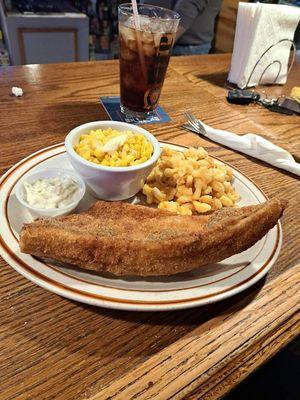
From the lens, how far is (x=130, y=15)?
4.58ft

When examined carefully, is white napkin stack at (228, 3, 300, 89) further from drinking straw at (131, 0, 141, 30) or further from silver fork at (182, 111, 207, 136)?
drinking straw at (131, 0, 141, 30)

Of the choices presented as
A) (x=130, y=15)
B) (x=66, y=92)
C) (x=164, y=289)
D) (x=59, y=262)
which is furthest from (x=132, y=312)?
(x=66, y=92)

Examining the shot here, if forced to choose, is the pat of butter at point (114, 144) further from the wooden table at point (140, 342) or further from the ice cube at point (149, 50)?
the ice cube at point (149, 50)

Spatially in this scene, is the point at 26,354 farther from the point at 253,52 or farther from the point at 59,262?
the point at 253,52

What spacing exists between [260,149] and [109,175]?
0.72m

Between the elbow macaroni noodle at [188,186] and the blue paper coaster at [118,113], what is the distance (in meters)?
0.47

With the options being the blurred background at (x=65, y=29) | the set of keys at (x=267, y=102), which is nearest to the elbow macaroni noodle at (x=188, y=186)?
the set of keys at (x=267, y=102)

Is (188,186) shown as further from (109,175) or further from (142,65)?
(142,65)

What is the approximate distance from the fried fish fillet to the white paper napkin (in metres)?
0.58

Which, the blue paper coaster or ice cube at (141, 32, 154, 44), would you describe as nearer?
ice cube at (141, 32, 154, 44)

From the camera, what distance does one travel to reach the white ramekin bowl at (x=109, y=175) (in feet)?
3.08

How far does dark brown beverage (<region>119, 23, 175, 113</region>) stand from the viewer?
1.35 m

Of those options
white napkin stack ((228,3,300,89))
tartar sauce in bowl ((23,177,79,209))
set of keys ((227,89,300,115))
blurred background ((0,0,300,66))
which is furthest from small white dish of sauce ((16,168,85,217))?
blurred background ((0,0,300,66))

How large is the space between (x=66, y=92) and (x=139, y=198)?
884mm
